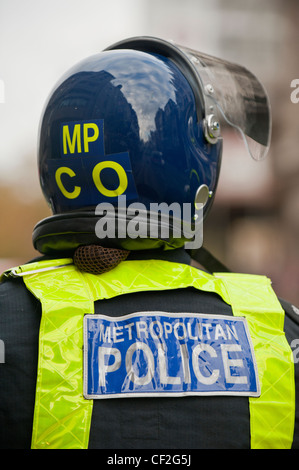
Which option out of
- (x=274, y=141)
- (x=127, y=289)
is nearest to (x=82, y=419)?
(x=127, y=289)

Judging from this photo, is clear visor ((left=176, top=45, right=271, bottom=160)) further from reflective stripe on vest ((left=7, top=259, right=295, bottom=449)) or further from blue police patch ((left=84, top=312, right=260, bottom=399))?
blue police patch ((left=84, top=312, right=260, bottom=399))

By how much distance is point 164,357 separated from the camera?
177 centimetres

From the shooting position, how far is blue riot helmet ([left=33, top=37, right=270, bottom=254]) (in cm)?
197

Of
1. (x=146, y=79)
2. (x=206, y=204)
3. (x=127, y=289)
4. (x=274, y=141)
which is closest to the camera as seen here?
(x=127, y=289)

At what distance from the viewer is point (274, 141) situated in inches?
440

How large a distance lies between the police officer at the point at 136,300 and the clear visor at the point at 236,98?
3cm

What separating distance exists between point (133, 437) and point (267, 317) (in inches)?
22.5

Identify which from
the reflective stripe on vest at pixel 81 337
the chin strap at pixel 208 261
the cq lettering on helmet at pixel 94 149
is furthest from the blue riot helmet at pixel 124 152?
the chin strap at pixel 208 261

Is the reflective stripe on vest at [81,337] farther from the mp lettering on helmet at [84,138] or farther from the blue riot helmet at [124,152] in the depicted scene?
the mp lettering on helmet at [84,138]

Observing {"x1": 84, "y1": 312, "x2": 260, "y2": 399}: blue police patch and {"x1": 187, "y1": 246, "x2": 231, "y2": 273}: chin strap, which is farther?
{"x1": 187, "y1": 246, "x2": 231, "y2": 273}: chin strap

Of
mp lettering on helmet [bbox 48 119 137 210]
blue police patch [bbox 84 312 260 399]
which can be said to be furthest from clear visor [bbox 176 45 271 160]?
blue police patch [bbox 84 312 260 399]

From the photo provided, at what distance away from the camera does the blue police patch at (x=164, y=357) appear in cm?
173

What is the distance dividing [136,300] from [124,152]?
0.48m
